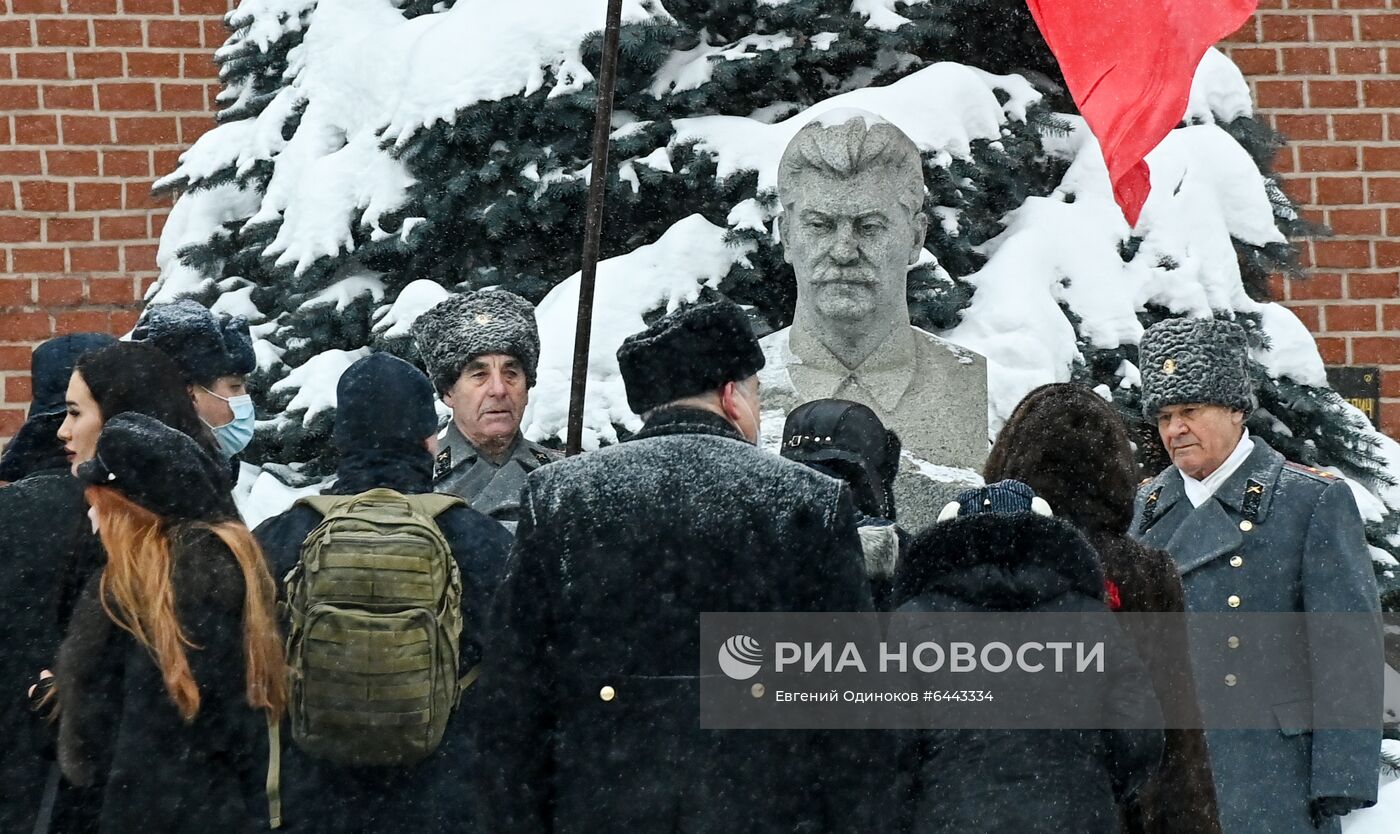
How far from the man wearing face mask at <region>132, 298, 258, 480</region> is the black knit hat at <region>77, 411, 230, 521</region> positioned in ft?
2.90

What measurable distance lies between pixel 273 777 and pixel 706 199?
3.23 metres

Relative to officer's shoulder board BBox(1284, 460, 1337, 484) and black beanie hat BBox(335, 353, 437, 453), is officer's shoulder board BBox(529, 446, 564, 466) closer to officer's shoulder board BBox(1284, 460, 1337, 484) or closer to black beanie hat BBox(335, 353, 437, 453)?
black beanie hat BBox(335, 353, 437, 453)

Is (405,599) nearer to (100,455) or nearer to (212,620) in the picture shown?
(212,620)

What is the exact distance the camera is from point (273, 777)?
357 centimetres

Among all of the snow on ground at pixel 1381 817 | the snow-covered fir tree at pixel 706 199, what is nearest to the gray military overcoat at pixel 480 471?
the snow-covered fir tree at pixel 706 199

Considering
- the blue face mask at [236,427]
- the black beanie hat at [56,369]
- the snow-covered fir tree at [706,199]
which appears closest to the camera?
the black beanie hat at [56,369]

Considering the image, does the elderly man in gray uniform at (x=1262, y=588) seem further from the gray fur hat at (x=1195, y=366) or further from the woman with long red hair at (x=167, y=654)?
the woman with long red hair at (x=167, y=654)

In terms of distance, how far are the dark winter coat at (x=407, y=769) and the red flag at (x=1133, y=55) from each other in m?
2.37

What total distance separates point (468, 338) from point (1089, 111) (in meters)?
1.93

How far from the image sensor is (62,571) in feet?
12.7

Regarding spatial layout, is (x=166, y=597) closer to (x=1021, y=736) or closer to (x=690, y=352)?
(x=690, y=352)

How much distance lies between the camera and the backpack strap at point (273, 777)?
11.7 ft

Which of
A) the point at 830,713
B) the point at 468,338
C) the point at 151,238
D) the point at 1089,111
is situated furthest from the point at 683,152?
the point at 830,713

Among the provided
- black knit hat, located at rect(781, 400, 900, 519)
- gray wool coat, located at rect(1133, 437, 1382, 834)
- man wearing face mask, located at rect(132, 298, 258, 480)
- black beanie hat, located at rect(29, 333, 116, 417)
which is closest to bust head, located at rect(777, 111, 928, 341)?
gray wool coat, located at rect(1133, 437, 1382, 834)
